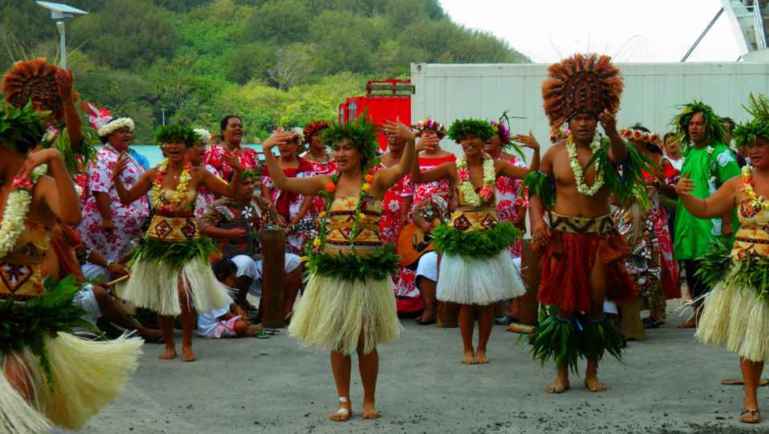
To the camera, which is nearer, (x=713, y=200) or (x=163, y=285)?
(x=713, y=200)

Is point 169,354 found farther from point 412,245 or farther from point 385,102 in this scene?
point 385,102

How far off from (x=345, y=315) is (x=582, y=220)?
1752 millimetres

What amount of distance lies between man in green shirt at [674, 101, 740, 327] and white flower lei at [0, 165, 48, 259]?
599cm

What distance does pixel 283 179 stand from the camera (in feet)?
23.4

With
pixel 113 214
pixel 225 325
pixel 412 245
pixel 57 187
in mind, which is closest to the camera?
pixel 57 187

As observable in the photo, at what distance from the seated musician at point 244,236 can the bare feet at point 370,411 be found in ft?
12.2

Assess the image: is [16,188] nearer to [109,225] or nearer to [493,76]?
[109,225]

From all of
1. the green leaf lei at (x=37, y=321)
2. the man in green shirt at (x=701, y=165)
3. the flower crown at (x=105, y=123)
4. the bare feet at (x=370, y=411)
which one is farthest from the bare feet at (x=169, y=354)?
the man in green shirt at (x=701, y=165)

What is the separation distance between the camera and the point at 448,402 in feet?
24.0

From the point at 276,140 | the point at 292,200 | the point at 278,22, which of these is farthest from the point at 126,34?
the point at 276,140

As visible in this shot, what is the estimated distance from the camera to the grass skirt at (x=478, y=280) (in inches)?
343

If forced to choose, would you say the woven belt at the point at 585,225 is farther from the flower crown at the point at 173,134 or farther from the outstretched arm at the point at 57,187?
the outstretched arm at the point at 57,187

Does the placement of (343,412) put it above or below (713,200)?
below

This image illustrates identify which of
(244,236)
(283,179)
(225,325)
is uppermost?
(283,179)
